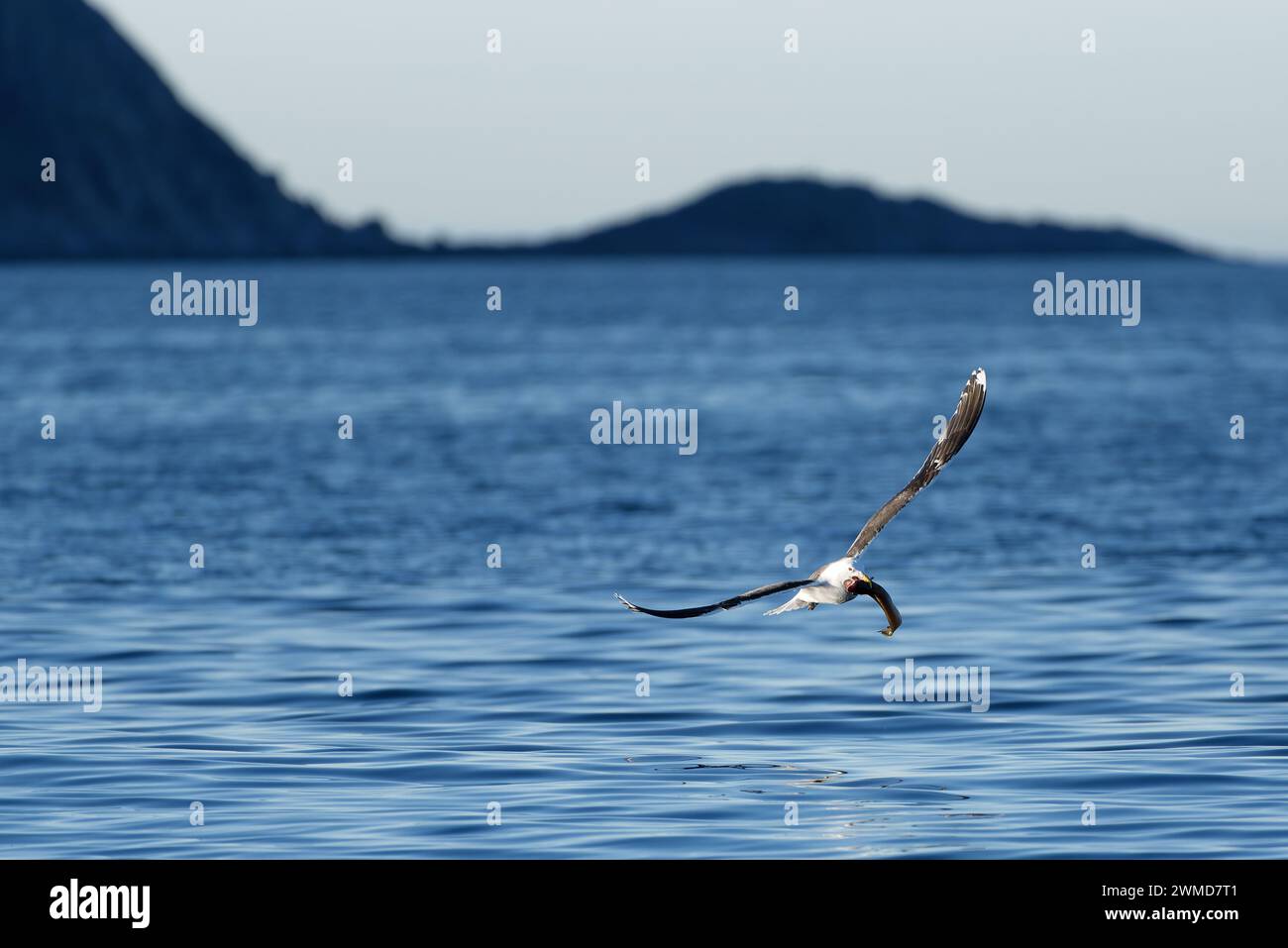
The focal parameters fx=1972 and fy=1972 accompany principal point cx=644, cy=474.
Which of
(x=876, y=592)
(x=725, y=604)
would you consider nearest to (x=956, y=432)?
(x=876, y=592)

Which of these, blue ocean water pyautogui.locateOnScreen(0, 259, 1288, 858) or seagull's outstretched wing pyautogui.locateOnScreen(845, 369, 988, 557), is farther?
blue ocean water pyautogui.locateOnScreen(0, 259, 1288, 858)

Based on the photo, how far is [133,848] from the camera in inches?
564

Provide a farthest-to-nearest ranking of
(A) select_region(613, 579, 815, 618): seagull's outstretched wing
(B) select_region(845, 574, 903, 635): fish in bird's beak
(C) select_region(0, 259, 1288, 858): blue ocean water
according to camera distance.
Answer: (C) select_region(0, 259, 1288, 858): blue ocean water, (B) select_region(845, 574, 903, 635): fish in bird's beak, (A) select_region(613, 579, 815, 618): seagull's outstretched wing

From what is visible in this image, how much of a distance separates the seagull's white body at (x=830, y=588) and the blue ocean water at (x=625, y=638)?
2921mm

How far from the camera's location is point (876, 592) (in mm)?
11531

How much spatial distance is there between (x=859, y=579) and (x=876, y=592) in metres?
0.32

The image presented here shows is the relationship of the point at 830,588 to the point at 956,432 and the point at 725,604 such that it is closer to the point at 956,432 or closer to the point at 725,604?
the point at 725,604

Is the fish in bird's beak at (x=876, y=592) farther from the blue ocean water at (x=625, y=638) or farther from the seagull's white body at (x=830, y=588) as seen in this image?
the blue ocean water at (x=625, y=638)

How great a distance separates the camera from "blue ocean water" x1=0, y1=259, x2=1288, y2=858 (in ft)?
50.3

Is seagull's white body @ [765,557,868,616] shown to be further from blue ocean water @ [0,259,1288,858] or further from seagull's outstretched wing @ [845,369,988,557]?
blue ocean water @ [0,259,1288,858]

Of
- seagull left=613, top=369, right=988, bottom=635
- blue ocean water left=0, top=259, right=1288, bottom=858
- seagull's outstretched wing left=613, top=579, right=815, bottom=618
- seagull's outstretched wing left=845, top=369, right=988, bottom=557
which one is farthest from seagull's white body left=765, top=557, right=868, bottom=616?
blue ocean water left=0, top=259, right=1288, bottom=858

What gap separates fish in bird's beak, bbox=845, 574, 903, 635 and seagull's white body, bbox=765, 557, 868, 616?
0.07 feet

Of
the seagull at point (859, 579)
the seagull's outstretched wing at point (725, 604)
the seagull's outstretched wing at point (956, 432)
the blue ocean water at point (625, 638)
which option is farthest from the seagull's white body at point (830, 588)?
the blue ocean water at point (625, 638)
